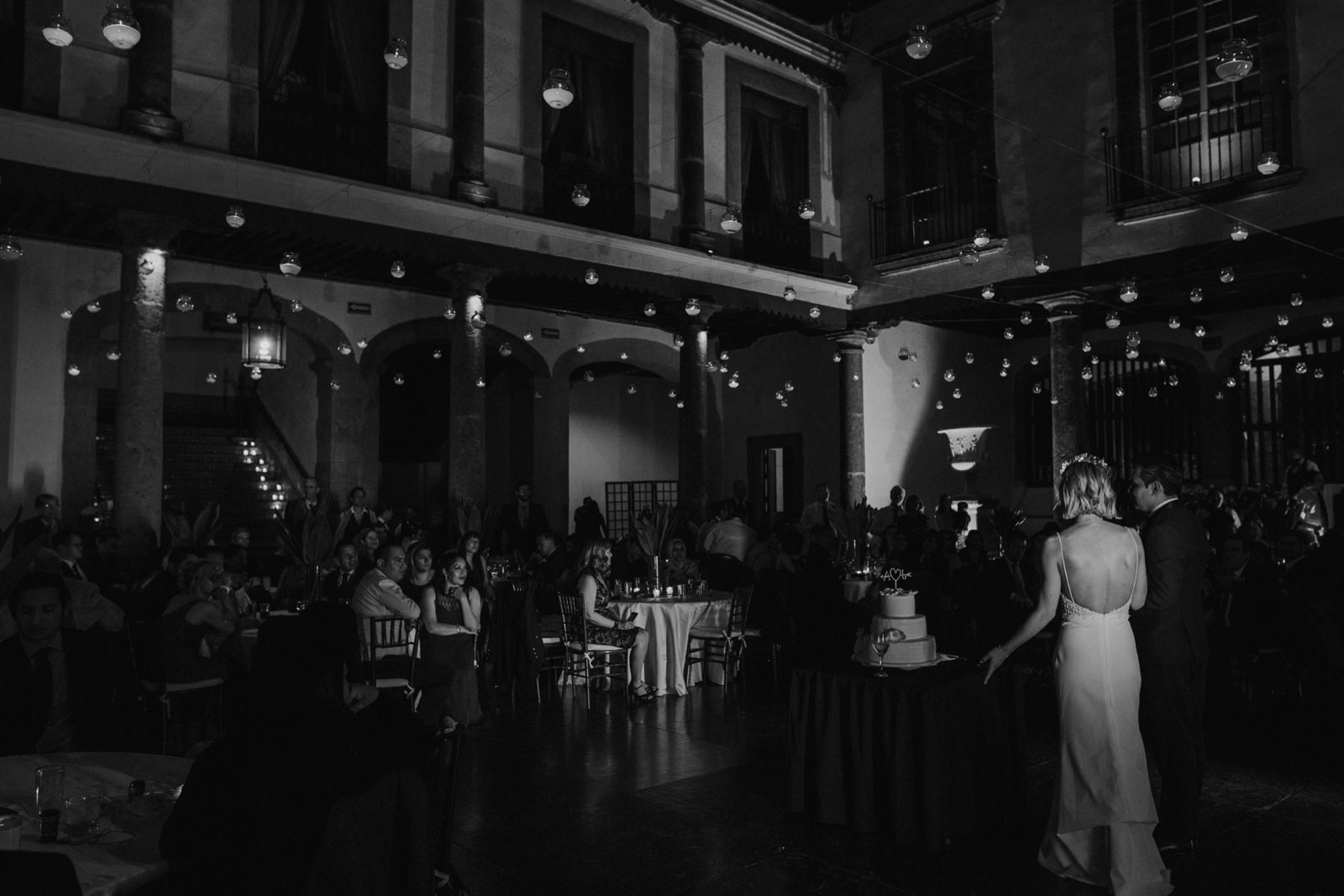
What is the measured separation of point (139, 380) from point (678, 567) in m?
4.91

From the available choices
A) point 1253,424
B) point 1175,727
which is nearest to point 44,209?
point 1175,727

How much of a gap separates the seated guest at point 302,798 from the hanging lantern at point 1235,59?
269 inches

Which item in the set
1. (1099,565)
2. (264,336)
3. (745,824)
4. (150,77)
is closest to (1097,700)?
(1099,565)

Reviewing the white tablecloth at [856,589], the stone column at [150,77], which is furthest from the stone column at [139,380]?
the white tablecloth at [856,589]

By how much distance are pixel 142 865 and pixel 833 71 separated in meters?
14.6

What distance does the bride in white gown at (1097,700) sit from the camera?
3.30 metres

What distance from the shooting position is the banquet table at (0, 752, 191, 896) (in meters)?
2.02

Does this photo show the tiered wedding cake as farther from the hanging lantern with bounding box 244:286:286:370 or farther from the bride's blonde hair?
the hanging lantern with bounding box 244:286:286:370

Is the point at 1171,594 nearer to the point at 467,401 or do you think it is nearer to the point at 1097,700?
the point at 1097,700

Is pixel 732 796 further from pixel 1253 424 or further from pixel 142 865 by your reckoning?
pixel 1253 424

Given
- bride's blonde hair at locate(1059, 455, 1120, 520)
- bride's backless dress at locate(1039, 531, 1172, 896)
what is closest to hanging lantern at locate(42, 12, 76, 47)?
bride's blonde hair at locate(1059, 455, 1120, 520)

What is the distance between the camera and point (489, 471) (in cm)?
1495

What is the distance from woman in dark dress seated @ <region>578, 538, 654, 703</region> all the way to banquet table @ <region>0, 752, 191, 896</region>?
13.5ft

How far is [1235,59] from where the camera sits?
634cm
